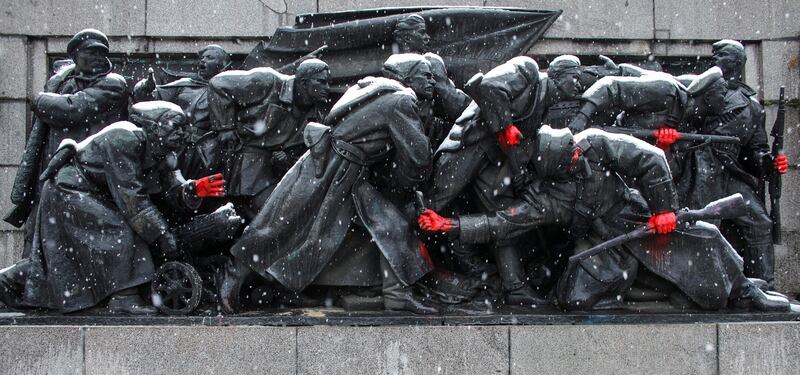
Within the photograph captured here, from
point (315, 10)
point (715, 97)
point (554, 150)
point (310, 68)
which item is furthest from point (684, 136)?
point (315, 10)

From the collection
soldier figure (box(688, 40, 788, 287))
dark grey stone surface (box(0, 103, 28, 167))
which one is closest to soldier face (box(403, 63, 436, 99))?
soldier figure (box(688, 40, 788, 287))

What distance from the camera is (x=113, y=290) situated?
8414mm

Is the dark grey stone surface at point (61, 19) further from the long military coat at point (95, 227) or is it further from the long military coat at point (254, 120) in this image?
the long military coat at point (95, 227)

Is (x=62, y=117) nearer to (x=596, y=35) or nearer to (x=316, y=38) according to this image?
(x=316, y=38)

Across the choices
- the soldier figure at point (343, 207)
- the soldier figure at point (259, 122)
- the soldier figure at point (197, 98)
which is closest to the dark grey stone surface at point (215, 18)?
the soldier figure at point (197, 98)

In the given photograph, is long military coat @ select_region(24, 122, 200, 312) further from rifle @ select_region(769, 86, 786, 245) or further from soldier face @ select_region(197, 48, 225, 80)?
rifle @ select_region(769, 86, 786, 245)

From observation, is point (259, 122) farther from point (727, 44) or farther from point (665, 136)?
point (727, 44)

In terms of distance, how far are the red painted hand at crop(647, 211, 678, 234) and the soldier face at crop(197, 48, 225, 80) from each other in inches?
186

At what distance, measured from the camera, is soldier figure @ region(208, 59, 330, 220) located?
9.08 metres

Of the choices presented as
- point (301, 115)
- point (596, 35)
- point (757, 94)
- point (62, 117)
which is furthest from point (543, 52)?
point (62, 117)

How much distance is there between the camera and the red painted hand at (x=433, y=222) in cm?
841

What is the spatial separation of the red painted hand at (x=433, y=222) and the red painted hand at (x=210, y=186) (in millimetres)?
1839

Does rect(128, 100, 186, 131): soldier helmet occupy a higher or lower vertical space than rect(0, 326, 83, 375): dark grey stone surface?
higher

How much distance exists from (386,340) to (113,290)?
2427mm
